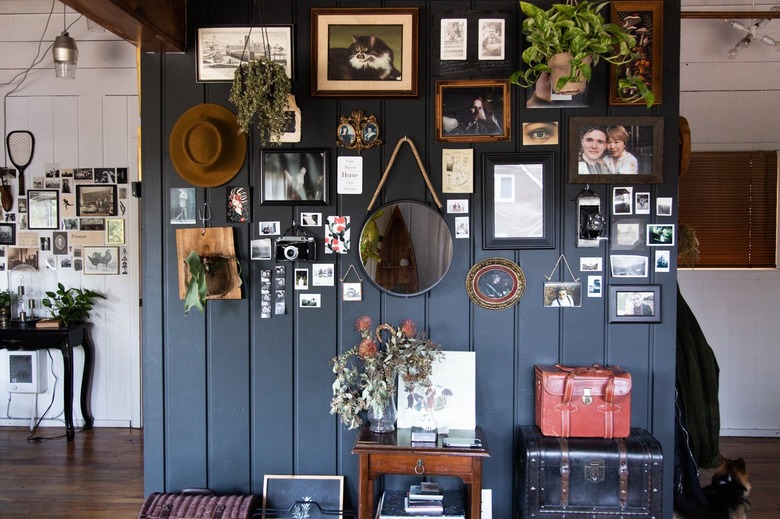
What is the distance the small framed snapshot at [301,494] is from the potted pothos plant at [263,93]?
5.61 ft

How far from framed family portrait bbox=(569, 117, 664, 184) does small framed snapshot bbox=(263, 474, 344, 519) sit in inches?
76.9

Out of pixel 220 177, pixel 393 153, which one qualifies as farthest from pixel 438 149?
pixel 220 177

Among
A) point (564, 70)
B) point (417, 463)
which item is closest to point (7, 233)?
point (417, 463)

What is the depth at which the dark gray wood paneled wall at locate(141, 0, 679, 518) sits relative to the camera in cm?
283

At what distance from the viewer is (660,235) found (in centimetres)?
281

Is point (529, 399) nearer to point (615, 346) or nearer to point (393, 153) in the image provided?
point (615, 346)

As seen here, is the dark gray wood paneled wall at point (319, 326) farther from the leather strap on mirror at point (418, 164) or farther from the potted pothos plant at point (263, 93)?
the potted pothos plant at point (263, 93)

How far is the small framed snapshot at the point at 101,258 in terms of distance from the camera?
15.8 feet

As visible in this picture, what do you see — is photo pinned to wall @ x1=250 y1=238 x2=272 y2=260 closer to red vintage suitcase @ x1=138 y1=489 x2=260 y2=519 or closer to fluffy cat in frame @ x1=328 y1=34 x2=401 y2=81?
fluffy cat in frame @ x1=328 y1=34 x2=401 y2=81

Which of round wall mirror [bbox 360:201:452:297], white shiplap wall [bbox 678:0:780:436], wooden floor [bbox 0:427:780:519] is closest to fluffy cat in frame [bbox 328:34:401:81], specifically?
round wall mirror [bbox 360:201:452:297]

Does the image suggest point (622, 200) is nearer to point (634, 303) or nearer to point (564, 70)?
point (634, 303)

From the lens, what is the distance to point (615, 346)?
285 centimetres

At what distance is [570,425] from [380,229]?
1.29 m

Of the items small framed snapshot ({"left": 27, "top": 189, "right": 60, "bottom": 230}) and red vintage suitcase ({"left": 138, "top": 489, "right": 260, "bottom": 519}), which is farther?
small framed snapshot ({"left": 27, "top": 189, "right": 60, "bottom": 230})
